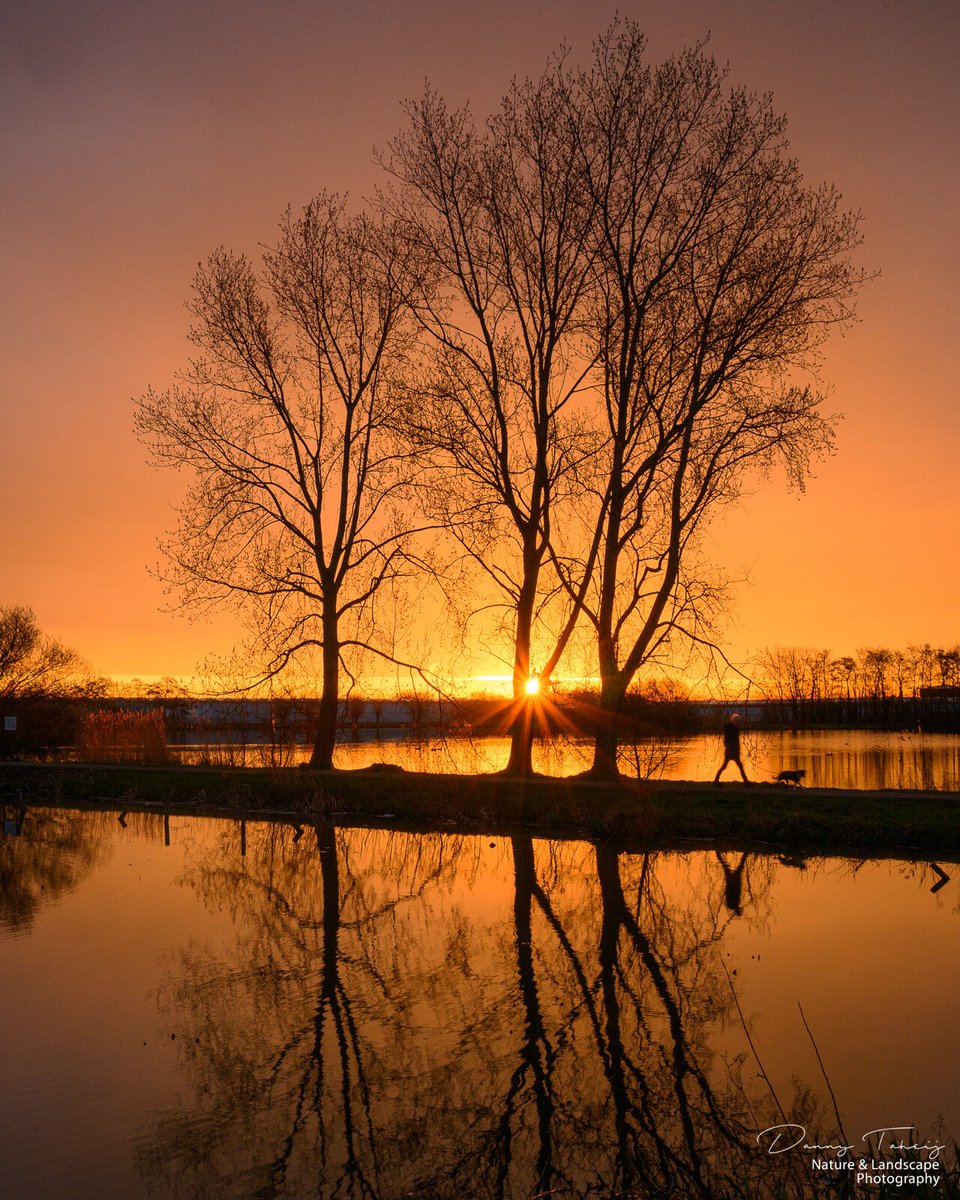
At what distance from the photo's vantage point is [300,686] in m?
32.0

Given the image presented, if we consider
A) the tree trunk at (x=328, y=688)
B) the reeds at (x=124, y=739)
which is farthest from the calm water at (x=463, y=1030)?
the reeds at (x=124, y=739)

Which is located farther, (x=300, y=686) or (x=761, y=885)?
(x=300, y=686)

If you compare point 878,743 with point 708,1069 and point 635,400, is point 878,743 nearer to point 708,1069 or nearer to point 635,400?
point 635,400

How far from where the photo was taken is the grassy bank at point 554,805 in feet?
65.7

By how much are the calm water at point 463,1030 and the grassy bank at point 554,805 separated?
9.35 ft

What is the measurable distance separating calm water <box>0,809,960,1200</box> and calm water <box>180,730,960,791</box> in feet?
33.2

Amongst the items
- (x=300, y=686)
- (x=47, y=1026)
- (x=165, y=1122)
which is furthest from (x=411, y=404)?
(x=165, y=1122)

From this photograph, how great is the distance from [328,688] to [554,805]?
10.5 meters

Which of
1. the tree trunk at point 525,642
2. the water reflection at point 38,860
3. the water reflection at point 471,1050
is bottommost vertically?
the water reflection at point 471,1050

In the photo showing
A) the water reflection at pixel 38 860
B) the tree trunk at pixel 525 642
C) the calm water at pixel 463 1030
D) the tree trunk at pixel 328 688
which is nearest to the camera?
the calm water at pixel 463 1030

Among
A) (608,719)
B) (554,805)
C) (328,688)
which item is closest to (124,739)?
(328,688)

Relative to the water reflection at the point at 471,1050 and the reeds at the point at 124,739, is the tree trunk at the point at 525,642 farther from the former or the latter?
the reeds at the point at 124,739

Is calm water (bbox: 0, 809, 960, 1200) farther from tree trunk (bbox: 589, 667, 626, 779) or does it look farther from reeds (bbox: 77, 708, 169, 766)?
reeds (bbox: 77, 708, 169, 766)

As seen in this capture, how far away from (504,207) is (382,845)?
15486 millimetres
